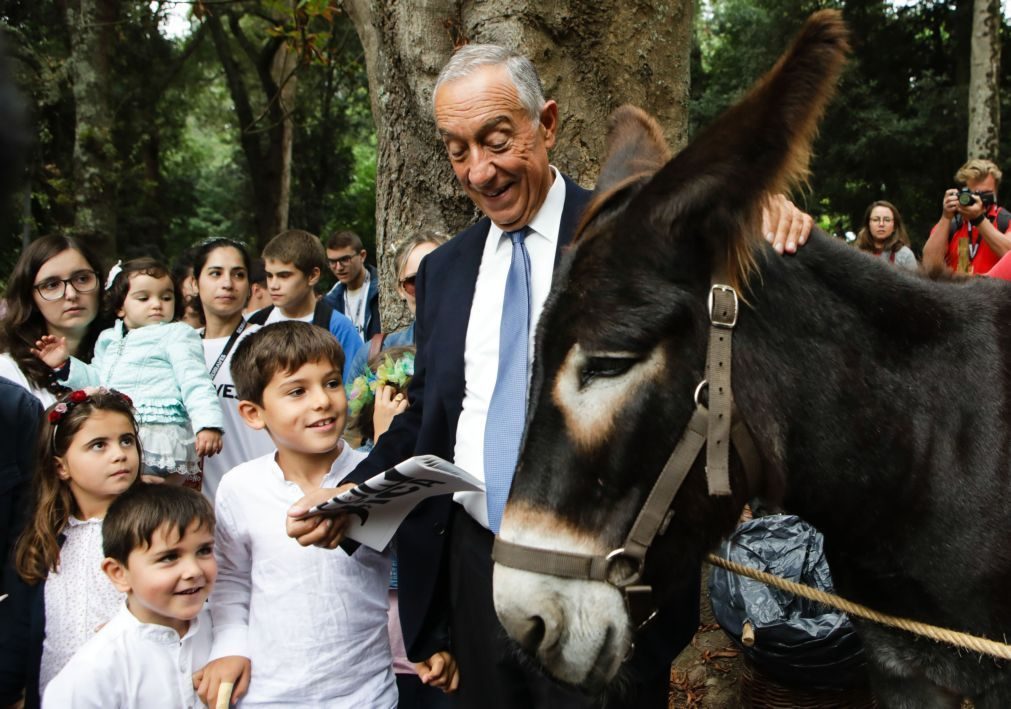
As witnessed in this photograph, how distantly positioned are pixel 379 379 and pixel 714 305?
2.05 m

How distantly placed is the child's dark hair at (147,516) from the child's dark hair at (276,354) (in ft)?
1.33

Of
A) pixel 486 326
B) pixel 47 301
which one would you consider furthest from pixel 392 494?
pixel 47 301

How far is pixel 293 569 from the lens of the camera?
2.72 metres

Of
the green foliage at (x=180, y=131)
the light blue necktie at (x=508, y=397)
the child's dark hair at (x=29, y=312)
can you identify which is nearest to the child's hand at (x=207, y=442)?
the child's dark hair at (x=29, y=312)

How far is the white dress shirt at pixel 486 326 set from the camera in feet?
7.79

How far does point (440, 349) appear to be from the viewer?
247cm

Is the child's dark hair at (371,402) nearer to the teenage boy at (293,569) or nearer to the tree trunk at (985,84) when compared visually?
the teenage boy at (293,569)

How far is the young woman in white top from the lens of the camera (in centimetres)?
467

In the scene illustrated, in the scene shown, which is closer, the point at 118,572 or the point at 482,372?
the point at 482,372

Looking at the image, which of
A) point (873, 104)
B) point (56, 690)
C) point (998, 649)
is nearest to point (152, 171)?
point (873, 104)

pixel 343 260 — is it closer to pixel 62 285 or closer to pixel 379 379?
pixel 62 285

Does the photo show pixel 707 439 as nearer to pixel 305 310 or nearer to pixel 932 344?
pixel 932 344

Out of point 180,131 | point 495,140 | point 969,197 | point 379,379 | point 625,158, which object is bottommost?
point 379,379

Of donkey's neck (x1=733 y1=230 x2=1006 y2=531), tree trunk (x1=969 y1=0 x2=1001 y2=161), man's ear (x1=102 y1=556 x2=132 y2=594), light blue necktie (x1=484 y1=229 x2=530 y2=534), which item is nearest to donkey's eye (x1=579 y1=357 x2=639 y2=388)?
donkey's neck (x1=733 y1=230 x2=1006 y2=531)
